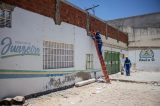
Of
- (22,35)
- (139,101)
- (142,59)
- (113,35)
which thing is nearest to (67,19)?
(22,35)

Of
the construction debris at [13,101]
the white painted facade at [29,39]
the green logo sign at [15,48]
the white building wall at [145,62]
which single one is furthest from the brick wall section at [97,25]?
the white building wall at [145,62]

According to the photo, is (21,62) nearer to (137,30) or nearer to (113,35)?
(113,35)

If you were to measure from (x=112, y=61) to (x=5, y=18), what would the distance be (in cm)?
1601

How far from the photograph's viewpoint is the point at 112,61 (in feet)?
75.1

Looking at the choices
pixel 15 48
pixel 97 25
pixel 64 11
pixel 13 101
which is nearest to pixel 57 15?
pixel 64 11

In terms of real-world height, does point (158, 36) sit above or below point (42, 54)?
above

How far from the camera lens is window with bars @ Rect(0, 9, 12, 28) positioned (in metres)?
8.31

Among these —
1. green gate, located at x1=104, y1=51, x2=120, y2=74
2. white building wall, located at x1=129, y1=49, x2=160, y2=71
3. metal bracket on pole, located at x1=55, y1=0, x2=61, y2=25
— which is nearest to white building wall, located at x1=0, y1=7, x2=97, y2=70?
metal bracket on pole, located at x1=55, y1=0, x2=61, y2=25

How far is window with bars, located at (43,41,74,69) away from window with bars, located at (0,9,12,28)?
2736 mm

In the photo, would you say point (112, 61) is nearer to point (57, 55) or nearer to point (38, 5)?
point (57, 55)

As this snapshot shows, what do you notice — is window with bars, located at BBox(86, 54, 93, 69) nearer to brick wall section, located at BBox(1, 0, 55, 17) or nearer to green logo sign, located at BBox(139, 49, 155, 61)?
brick wall section, located at BBox(1, 0, 55, 17)

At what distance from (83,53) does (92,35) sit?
2170 mm

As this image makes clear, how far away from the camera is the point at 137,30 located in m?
33.0

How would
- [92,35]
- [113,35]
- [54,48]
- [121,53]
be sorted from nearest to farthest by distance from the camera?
[54,48], [92,35], [113,35], [121,53]
